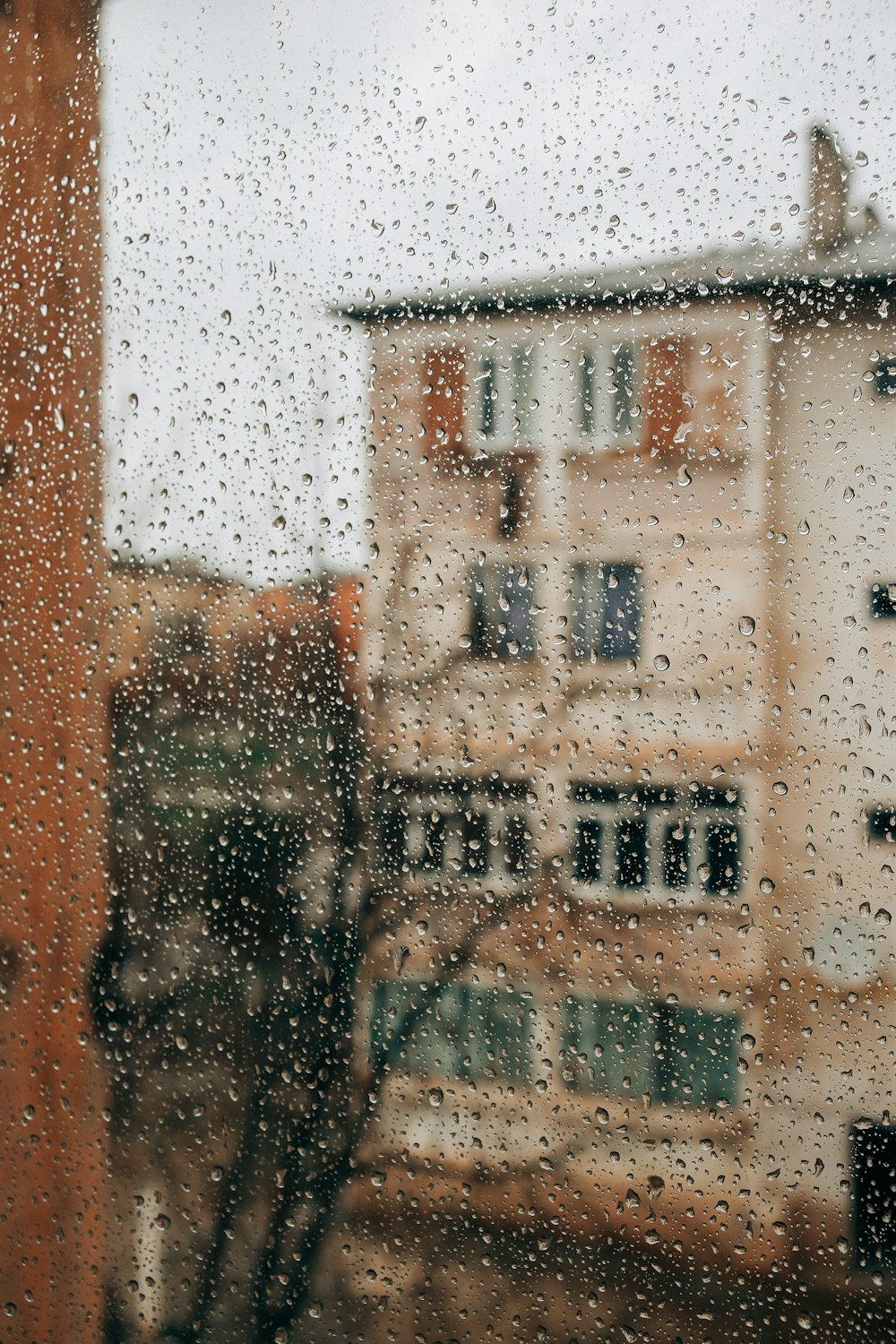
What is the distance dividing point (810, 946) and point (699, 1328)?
1.06 ft

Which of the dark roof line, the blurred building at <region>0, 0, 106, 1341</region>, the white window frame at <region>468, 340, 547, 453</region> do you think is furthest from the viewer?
the blurred building at <region>0, 0, 106, 1341</region>

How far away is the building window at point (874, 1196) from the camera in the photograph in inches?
26.5

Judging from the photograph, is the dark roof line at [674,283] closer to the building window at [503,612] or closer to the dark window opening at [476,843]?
the building window at [503,612]

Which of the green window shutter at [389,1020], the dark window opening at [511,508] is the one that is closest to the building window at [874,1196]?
the green window shutter at [389,1020]

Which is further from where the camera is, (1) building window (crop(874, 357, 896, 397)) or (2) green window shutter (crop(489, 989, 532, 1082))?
(2) green window shutter (crop(489, 989, 532, 1082))

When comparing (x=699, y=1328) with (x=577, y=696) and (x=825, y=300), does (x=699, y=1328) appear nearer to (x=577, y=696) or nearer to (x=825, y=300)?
(x=577, y=696)

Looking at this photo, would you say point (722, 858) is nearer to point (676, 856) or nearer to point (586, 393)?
→ point (676, 856)

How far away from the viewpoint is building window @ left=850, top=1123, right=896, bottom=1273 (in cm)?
67

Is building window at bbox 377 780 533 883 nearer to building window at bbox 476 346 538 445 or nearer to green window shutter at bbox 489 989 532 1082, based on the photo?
green window shutter at bbox 489 989 532 1082

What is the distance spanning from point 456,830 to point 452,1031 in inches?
7.1

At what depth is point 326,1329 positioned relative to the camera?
2.76 ft

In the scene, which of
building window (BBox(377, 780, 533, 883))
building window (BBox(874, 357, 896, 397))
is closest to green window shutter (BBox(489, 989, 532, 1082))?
building window (BBox(377, 780, 533, 883))

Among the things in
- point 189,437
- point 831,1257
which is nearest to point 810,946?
point 831,1257

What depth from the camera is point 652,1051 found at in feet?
2.43
